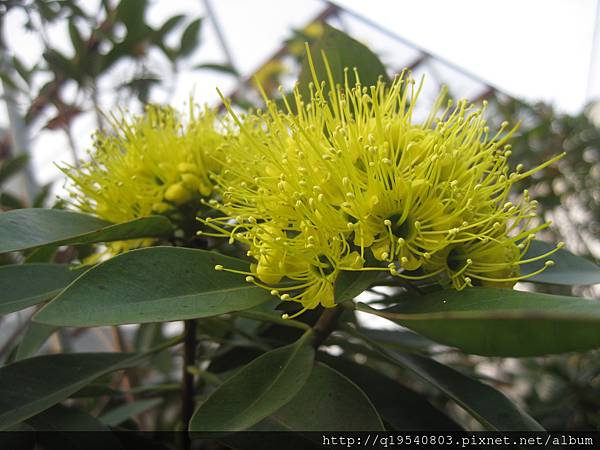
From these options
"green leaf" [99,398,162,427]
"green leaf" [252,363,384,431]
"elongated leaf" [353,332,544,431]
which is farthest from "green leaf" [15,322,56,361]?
"elongated leaf" [353,332,544,431]

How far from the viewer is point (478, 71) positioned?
296 cm

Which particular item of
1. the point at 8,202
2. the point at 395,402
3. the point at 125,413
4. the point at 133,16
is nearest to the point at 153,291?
the point at 395,402

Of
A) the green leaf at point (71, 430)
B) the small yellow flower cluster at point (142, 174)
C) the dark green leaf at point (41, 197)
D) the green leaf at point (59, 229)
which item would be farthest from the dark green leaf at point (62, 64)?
the green leaf at point (71, 430)

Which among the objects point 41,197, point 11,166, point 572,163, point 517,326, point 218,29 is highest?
point 218,29

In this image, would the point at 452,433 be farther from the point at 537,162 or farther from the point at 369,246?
the point at 537,162

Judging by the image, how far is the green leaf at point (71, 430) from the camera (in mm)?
691

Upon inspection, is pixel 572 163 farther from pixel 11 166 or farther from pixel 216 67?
pixel 11 166

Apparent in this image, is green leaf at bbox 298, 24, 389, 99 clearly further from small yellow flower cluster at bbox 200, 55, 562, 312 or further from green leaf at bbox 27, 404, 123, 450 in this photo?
green leaf at bbox 27, 404, 123, 450

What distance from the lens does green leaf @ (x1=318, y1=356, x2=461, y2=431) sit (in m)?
0.72

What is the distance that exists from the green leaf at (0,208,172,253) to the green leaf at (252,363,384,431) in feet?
0.91

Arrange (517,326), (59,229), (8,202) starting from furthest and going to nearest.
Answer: (8,202)
(59,229)
(517,326)

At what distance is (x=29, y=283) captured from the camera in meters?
0.65

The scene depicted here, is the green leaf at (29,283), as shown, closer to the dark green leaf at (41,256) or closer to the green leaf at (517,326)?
the dark green leaf at (41,256)

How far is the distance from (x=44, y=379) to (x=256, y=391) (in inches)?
12.2
